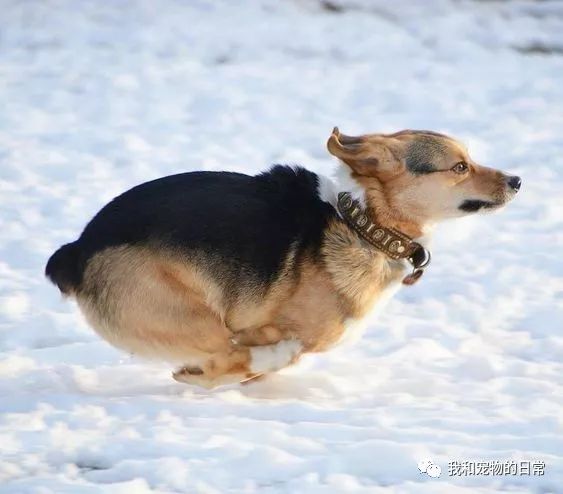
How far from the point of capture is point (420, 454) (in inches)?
162

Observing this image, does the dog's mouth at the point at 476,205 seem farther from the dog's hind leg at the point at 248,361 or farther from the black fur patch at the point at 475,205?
the dog's hind leg at the point at 248,361

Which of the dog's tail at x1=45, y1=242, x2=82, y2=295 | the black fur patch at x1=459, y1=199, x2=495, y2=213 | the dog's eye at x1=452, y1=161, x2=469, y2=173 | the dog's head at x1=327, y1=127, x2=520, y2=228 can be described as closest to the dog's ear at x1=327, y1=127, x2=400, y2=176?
the dog's head at x1=327, y1=127, x2=520, y2=228

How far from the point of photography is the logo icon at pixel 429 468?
3.98m

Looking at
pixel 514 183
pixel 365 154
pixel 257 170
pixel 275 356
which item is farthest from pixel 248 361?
pixel 257 170

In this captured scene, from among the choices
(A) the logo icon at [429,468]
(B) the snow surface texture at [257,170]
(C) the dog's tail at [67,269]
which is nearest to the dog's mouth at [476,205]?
(B) the snow surface texture at [257,170]

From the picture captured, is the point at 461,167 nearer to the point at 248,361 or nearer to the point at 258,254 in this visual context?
the point at 258,254

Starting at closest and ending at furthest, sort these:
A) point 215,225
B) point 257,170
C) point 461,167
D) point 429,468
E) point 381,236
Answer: point 429,468 → point 215,225 → point 381,236 → point 461,167 → point 257,170

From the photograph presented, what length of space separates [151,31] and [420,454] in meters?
7.40

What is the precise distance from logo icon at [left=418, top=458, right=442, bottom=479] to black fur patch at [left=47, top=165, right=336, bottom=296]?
1.11 metres

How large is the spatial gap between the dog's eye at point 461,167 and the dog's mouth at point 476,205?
0.13m

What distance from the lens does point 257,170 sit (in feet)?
26.9

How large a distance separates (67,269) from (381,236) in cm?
135

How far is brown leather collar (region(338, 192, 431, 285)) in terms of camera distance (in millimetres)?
4824

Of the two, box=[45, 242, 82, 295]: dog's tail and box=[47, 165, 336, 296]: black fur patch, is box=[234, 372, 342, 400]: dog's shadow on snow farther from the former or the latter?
box=[45, 242, 82, 295]: dog's tail
